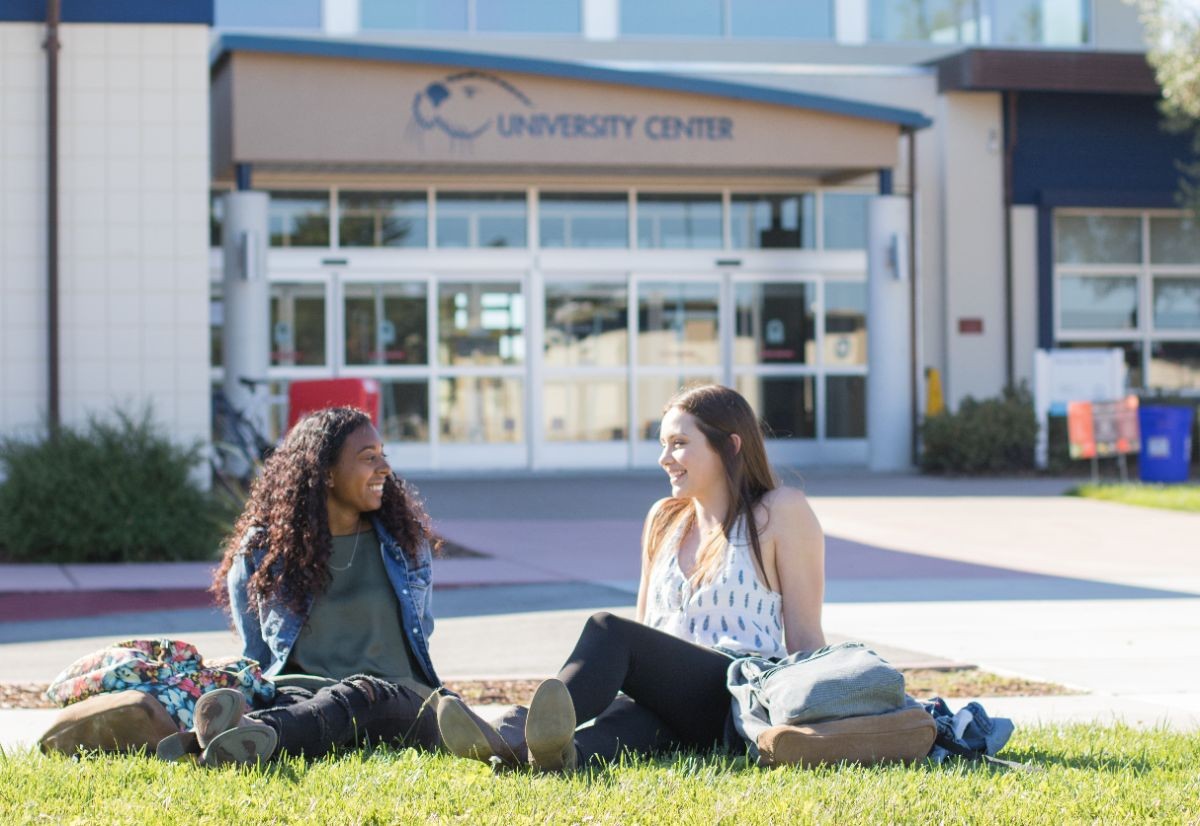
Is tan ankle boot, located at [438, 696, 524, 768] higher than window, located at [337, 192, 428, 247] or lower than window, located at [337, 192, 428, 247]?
lower

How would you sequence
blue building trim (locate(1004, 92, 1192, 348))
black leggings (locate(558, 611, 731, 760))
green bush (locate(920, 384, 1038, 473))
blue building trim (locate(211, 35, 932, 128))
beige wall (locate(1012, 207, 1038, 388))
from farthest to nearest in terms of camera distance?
1. blue building trim (locate(1004, 92, 1192, 348))
2. beige wall (locate(1012, 207, 1038, 388))
3. green bush (locate(920, 384, 1038, 473))
4. blue building trim (locate(211, 35, 932, 128))
5. black leggings (locate(558, 611, 731, 760))

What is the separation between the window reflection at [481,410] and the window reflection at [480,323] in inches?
10.2

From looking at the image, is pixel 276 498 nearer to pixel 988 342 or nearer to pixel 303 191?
pixel 303 191

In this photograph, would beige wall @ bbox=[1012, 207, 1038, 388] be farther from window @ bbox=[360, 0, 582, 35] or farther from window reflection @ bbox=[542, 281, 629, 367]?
window @ bbox=[360, 0, 582, 35]

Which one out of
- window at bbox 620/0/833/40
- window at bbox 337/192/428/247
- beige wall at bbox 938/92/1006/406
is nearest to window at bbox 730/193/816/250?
beige wall at bbox 938/92/1006/406

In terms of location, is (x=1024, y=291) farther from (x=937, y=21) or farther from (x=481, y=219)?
(x=481, y=219)

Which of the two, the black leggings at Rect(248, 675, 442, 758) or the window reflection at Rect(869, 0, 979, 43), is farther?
the window reflection at Rect(869, 0, 979, 43)

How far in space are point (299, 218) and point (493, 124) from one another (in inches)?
111

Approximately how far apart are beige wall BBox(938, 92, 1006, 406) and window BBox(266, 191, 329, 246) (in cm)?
789

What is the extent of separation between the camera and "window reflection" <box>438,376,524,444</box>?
2025cm

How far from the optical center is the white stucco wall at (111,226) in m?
13.0

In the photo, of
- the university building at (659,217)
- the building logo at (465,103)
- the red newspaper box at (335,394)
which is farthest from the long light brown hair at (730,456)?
the building logo at (465,103)

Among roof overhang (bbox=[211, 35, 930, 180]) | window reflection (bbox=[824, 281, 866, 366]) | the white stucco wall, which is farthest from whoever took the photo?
window reflection (bbox=[824, 281, 866, 366])

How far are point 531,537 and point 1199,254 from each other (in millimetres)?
12444
